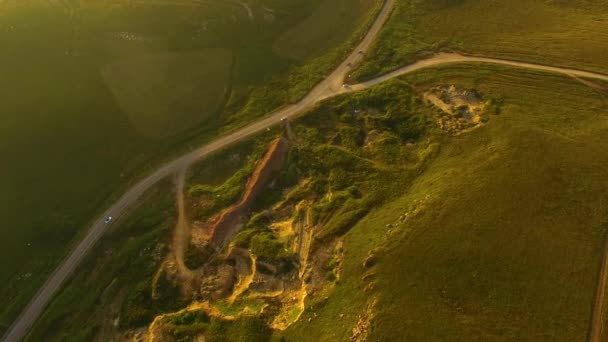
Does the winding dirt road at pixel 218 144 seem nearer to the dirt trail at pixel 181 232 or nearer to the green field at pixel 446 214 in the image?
the green field at pixel 446 214

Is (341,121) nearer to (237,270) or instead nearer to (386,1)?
(237,270)

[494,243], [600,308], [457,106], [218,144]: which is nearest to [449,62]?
[457,106]

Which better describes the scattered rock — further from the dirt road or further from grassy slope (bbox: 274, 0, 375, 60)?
grassy slope (bbox: 274, 0, 375, 60)

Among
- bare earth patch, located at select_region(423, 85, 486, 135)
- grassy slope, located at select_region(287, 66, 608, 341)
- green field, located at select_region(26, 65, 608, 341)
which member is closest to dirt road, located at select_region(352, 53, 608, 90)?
green field, located at select_region(26, 65, 608, 341)

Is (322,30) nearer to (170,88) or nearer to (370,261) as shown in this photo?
(170,88)

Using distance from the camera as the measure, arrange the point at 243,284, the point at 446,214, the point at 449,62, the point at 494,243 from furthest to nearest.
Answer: the point at 449,62 < the point at 243,284 < the point at 446,214 < the point at 494,243

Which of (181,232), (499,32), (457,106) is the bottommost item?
(181,232)

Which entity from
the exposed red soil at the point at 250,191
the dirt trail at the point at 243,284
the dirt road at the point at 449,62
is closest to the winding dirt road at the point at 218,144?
the dirt road at the point at 449,62
